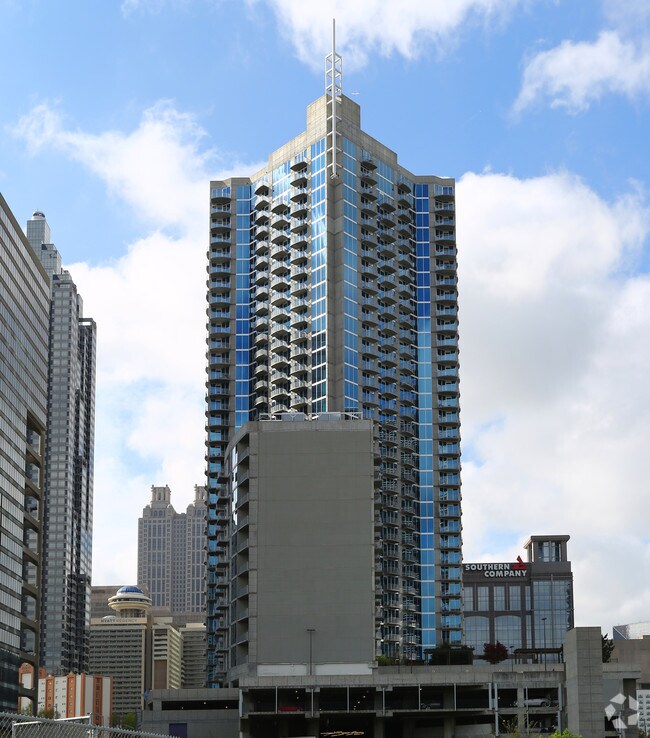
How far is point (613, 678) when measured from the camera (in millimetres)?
132750

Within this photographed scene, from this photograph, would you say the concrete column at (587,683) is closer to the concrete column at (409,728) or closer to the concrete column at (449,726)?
the concrete column at (449,726)

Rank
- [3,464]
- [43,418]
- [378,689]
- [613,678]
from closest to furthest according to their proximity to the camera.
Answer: [613,678]
[378,689]
[3,464]
[43,418]

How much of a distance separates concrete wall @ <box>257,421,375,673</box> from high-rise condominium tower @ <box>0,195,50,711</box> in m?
37.3

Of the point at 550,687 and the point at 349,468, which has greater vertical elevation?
the point at 349,468

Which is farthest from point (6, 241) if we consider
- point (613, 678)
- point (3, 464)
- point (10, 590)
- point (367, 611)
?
point (613, 678)

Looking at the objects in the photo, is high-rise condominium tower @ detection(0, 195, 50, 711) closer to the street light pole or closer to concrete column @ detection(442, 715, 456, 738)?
the street light pole

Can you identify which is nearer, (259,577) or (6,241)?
(259,577)

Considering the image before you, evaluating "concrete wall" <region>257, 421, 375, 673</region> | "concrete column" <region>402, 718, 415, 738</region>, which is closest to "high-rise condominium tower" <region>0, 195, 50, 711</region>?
"concrete wall" <region>257, 421, 375, 673</region>

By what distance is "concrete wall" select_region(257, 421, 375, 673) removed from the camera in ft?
478

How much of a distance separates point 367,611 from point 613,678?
97.9 ft

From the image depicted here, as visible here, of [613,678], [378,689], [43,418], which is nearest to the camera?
[613,678]

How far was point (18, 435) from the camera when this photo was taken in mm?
170375

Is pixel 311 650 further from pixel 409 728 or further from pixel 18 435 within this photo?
pixel 18 435

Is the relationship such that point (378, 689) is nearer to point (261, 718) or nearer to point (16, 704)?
point (261, 718)
